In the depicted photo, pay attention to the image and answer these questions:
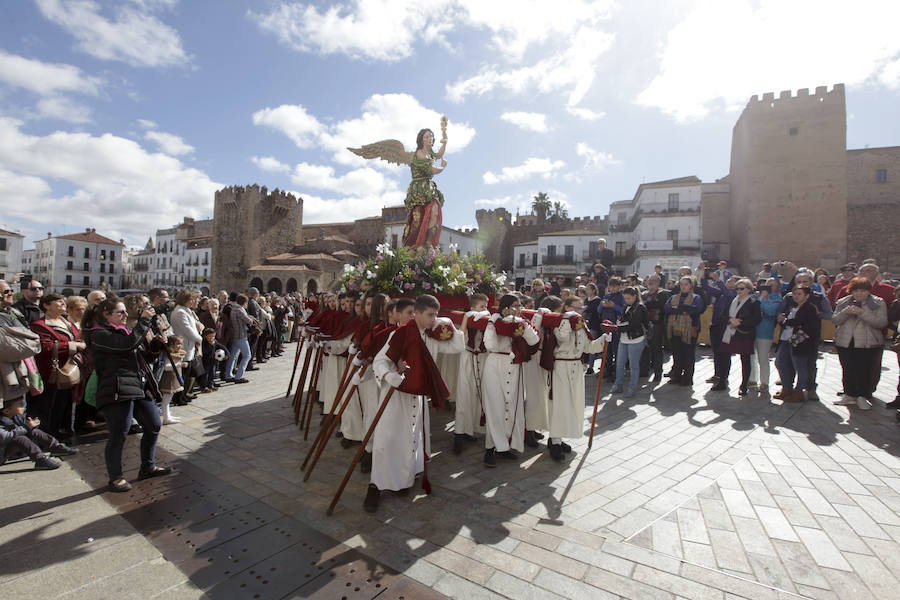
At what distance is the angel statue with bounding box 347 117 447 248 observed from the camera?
8094 mm

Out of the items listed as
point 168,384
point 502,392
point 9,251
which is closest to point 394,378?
point 502,392

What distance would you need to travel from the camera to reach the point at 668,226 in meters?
39.6

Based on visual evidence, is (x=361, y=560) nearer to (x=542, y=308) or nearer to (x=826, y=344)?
(x=542, y=308)

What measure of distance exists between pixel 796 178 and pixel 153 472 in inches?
1694

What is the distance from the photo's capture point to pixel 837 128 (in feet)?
106

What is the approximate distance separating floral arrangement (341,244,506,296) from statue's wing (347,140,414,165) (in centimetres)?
223

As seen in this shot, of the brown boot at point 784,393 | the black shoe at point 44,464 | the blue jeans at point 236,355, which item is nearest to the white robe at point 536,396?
the brown boot at point 784,393

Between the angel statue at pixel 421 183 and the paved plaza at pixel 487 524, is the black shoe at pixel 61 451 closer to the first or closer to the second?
the paved plaza at pixel 487 524

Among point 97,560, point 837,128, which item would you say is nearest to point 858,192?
point 837,128

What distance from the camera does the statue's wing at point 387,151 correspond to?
8.41 m

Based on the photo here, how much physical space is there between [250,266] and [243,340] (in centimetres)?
3996

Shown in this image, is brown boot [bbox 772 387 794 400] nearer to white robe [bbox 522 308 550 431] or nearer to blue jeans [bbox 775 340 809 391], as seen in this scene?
blue jeans [bbox 775 340 809 391]

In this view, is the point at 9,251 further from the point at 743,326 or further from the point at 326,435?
the point at 743,326

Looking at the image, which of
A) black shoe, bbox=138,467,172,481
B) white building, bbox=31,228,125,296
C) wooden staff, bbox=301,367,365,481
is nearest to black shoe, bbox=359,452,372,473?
wooden staff, bbox=301,367,365,481
